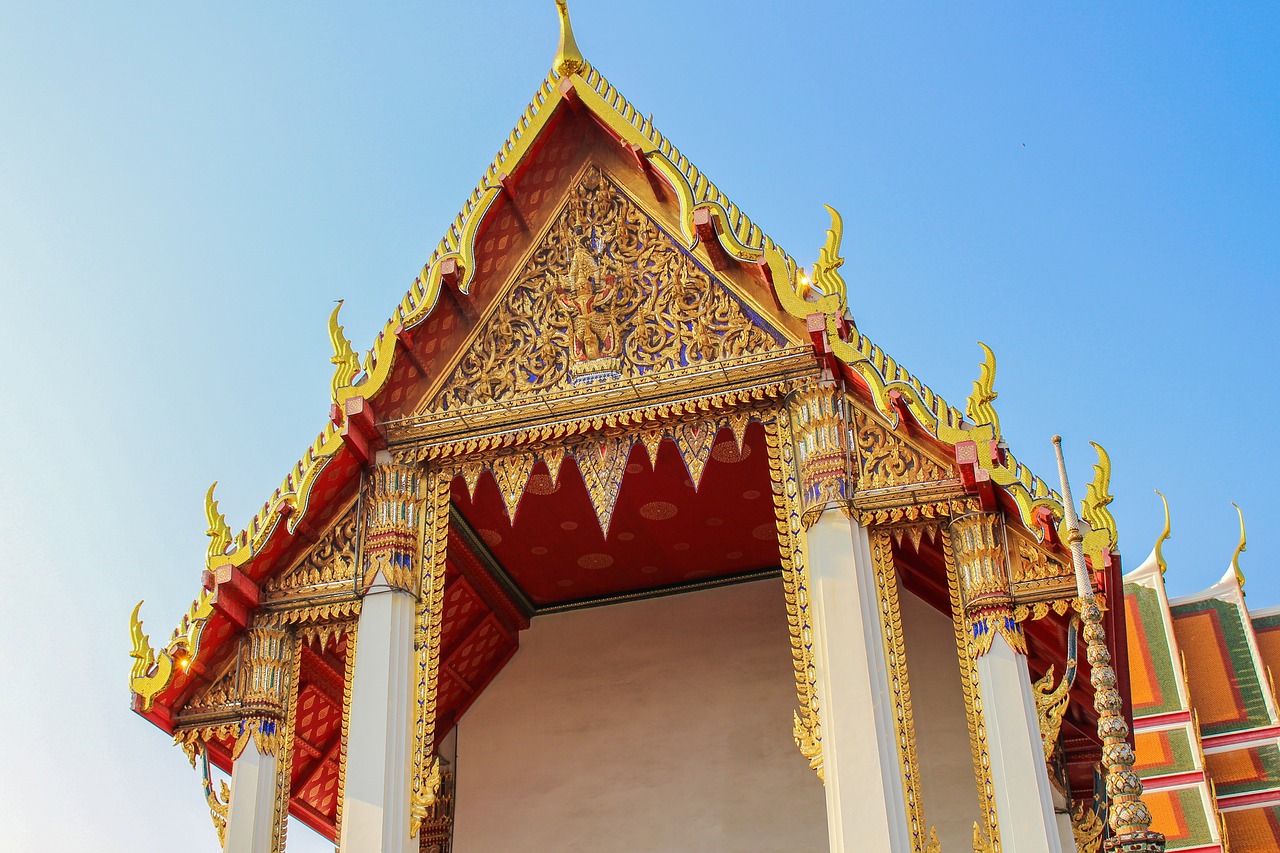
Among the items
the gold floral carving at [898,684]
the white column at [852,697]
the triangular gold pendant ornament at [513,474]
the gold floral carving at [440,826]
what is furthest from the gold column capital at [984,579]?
the gold floral carving at [440,826]

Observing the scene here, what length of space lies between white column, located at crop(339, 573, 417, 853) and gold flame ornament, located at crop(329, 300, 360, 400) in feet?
3.96

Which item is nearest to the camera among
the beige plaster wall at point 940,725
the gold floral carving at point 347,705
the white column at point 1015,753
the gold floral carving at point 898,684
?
the white column at point 1015,753

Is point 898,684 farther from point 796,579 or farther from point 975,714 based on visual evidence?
point 796,579

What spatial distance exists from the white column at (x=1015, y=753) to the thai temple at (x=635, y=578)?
0.05 ft

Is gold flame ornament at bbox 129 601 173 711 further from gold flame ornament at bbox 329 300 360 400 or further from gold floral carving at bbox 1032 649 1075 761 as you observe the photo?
gold floral carving at bbox 1032 649 1075 761

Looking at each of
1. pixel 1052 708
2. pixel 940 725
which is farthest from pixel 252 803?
pixel 940 725

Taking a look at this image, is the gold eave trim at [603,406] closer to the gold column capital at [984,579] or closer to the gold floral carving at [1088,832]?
the gold column capital at [984,579]

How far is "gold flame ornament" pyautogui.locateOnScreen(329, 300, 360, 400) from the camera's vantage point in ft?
29.9

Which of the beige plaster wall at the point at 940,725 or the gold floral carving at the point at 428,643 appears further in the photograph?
the beige plaster wall at the point at 940,725

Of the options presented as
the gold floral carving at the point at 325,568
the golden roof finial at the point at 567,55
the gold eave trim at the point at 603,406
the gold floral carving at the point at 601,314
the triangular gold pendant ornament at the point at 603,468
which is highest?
the golden roof finial at the point at 567,55

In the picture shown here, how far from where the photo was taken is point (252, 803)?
27.5 feet

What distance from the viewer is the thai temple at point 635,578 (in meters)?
7.89

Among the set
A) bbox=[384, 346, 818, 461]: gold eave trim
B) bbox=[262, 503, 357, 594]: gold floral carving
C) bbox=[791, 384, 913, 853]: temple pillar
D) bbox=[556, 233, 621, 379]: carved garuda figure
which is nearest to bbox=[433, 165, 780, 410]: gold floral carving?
bbox=[556, 233, 621, 379]: carved garuda figure

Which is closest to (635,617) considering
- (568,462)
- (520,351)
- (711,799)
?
(711,799)
